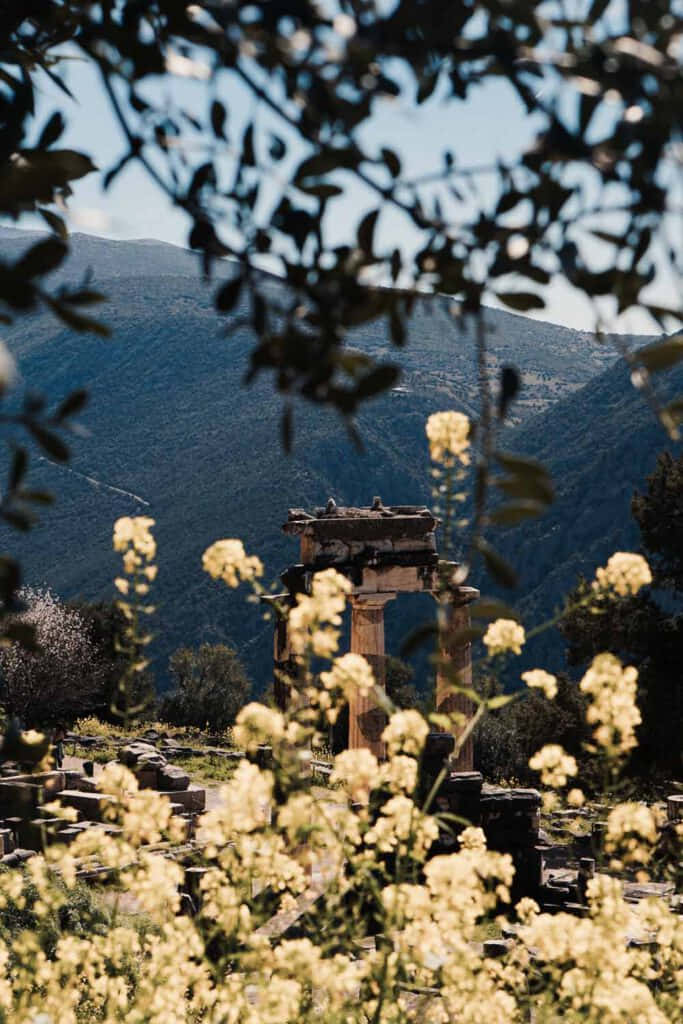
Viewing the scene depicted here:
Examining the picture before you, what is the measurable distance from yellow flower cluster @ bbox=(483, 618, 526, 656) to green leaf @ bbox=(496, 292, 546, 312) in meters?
1.83

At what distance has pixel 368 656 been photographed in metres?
18.4

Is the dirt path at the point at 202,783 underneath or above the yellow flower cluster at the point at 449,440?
underneath

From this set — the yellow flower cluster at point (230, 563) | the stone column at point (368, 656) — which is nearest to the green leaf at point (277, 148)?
the yellow flower cluster at point (230, 563)

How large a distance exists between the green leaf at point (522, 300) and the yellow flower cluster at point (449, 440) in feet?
4.93

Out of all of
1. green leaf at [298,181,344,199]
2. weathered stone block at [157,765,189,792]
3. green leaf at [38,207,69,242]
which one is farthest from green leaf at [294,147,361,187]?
weathered stone block at [157,765,189,792]

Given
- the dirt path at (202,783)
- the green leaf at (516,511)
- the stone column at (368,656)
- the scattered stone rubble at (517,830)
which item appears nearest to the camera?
the green leaf at (516,511)

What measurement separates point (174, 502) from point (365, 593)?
8551 cm

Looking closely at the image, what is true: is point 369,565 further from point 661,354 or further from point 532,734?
point 661,354

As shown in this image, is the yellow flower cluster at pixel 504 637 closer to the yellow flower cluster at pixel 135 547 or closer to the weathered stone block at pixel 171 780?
the yellow flower cluster at pixel 135 547

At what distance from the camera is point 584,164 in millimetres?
2328

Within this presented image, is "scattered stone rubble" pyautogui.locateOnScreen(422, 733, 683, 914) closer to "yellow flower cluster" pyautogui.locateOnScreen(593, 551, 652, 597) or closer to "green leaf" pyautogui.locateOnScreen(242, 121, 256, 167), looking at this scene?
"yellow flower cluster" pyautogui.locateOnScreen(593, 551, 652, 597)

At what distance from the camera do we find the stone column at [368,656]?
60.2 ft

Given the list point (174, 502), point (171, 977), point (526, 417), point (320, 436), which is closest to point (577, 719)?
point (171, 977)

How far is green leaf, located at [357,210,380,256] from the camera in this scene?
2475 millimetres
